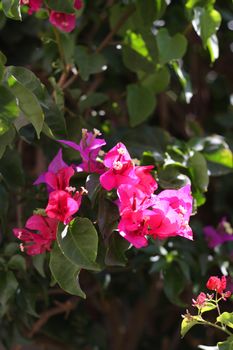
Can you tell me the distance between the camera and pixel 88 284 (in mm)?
1578

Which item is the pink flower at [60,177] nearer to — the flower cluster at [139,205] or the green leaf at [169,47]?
the flower cluster at [139,205]

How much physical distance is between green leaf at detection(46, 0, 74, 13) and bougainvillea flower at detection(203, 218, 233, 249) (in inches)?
21.2

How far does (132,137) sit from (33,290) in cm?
36

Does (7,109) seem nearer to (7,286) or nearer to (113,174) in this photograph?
(113,174)

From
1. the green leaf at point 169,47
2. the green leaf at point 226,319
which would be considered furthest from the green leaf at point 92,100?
the green leaf at point 226,319

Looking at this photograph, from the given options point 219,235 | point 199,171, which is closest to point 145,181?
point 199,171

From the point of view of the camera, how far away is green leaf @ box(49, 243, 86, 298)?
90cm

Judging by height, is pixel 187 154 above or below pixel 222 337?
above

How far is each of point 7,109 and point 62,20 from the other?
29 cm

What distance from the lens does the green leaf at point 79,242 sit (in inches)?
34.4

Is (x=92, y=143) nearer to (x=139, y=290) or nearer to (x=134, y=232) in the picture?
(x=134, y=232)

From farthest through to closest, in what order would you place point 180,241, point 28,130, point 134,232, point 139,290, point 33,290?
point 139,290 → point 180,241 → point 33,290 → point 28,130 → point 134,232

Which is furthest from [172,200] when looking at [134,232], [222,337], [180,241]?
[222,337]

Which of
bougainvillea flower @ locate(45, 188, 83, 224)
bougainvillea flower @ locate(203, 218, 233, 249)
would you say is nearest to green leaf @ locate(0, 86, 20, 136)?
bougainvillea flower @ locate(45, 188, 83, 224)
